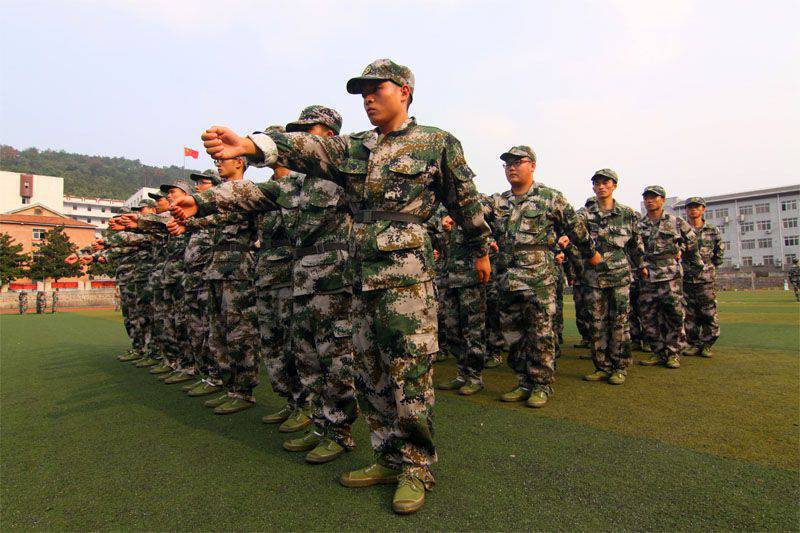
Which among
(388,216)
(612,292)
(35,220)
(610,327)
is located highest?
(35,220)

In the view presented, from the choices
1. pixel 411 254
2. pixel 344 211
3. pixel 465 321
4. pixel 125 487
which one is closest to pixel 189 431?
pixel 125 487

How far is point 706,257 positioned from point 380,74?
7.53 metres

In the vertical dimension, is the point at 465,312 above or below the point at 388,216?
below

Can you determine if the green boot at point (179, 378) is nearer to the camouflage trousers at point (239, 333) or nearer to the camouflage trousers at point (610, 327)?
the camouflage trousers at point (239, 333)

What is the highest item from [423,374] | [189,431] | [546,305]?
[546,305]

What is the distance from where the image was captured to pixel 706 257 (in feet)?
25.2

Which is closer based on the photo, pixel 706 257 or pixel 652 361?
pixel 652 361

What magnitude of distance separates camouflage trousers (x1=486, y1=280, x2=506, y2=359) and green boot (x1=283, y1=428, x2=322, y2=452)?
360 cm

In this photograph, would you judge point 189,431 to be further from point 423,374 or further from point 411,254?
point 411,254

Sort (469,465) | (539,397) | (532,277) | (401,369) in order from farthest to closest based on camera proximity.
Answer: (532,277), (539,397), (469,465), (401,369)

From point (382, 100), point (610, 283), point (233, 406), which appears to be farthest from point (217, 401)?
point (610, 283)

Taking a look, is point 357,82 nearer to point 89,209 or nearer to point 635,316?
point 635,316

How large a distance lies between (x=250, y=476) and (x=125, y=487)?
0.69 metres

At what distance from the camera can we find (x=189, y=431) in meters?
3.62
